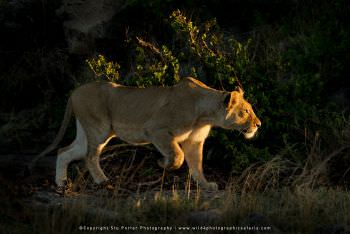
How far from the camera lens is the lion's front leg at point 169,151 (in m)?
8.73

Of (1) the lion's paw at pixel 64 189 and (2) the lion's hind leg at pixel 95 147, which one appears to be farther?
(2) the lion's hind leg at pixel 95 147

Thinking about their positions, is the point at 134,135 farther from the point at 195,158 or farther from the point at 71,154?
the point at 71,154

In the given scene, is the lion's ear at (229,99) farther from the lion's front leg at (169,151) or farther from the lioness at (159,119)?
the lion's front leg at (169,151)

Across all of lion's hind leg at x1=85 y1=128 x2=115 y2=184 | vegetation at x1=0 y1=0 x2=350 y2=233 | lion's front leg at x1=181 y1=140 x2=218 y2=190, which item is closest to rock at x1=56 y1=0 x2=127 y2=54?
vegetation at x1=0 y1=0 x2=350 y2=233

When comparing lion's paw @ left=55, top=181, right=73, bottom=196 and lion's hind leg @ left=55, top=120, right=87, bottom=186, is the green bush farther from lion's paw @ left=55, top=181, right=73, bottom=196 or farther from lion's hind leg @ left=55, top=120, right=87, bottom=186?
lion's paw @ left=55, top=181, right=73, bottom=196

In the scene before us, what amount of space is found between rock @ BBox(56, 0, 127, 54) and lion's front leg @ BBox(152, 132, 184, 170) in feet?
15.6

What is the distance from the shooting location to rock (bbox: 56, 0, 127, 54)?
1327 cm

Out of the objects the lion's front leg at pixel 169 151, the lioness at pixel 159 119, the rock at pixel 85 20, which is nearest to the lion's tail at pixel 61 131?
the lioness at pixel 159 119

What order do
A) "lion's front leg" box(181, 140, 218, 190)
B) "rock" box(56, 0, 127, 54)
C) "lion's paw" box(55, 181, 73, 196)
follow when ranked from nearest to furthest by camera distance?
"lion's paw" box(55, 181, 73, 196) < "lion's front leg" box(181, 140, 218, 190) < "rock" box(56, 0, 127, 54)

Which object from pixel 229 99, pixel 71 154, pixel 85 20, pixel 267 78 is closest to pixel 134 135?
pixel 71 154

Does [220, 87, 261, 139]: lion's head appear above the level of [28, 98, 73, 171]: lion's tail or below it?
above

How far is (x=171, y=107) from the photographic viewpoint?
907cm

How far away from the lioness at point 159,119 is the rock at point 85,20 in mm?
3661

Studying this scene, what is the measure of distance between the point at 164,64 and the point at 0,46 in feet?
13.7
